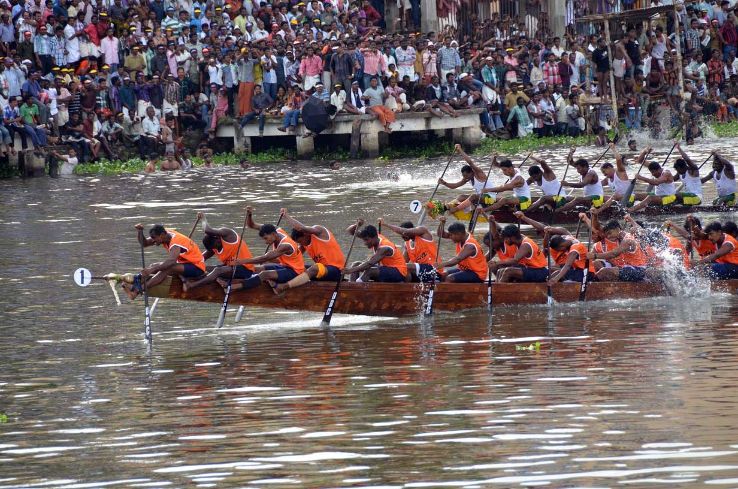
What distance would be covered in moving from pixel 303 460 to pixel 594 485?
1.94 m

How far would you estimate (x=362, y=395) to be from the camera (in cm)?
1146

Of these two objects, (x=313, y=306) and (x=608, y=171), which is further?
(x=608, y=171)

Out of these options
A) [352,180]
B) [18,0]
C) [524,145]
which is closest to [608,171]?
[352,180]

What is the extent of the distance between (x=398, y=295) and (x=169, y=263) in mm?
2426

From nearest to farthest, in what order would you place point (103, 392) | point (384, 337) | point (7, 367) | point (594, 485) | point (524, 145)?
point (594, 485) < point (103, 392) < point (7, 367) < point (384, 337) < point (524, 145)

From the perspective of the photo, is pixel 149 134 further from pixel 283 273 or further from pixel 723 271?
pixel 723 271

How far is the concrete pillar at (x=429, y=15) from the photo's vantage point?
34562mm

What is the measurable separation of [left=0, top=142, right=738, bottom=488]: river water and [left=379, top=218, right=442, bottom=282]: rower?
22.7 inches

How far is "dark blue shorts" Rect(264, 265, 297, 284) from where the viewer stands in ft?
49.7

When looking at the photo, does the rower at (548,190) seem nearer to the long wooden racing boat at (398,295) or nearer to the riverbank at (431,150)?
the long wooden racing boat at (398,295)

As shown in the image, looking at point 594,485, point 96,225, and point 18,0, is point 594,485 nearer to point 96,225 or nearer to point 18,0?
point 96,225

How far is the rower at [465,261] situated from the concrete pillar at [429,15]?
759 inches

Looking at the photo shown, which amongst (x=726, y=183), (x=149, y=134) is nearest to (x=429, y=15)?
(x=149, y=134)

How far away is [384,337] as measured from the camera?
14555 mm
